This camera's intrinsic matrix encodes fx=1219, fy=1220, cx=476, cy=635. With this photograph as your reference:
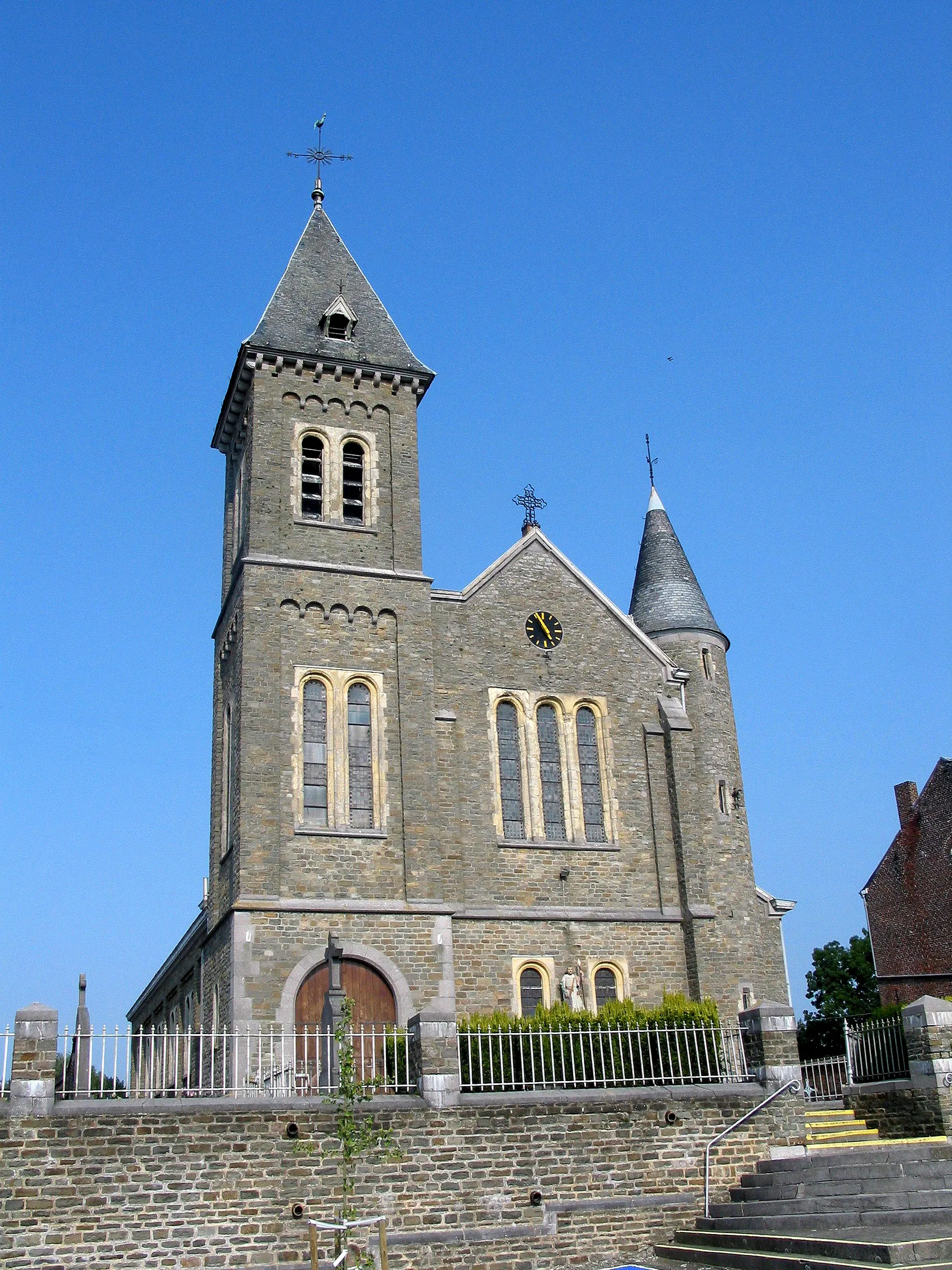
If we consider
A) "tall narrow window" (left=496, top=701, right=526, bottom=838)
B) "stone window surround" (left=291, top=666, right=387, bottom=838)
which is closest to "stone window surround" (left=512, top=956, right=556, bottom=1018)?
"tall narrow window" (left=496, top=701, right=526, bottom=838)

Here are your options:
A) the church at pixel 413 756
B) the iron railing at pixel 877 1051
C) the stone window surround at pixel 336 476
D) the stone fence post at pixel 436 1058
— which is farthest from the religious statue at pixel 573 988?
the stone window surround at pixel 336 476

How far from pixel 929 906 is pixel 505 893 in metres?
18.0

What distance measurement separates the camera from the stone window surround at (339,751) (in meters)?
22.6

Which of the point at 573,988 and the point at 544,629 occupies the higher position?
the point at 544,629

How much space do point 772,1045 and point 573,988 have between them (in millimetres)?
5568

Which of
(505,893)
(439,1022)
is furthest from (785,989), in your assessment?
(439,1022)

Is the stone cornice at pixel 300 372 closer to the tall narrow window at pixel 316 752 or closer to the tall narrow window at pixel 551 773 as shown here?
the tall narrow window at pixel 316 752

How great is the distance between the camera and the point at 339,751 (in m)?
23.3

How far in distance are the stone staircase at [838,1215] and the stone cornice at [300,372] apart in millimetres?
17226

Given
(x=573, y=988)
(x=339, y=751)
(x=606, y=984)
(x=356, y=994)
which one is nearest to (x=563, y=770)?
(x=606, y=984)

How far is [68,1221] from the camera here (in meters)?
13.9

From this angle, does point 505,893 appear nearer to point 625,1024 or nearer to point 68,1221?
point 625,1024

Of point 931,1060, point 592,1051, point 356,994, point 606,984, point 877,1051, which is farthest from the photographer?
point 606,984

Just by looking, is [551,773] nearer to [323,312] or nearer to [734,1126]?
[734,1126]
